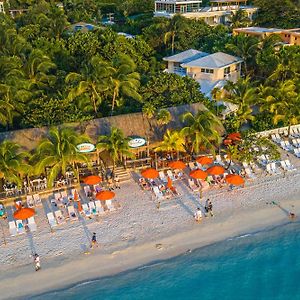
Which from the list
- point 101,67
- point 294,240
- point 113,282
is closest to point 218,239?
point 294,240

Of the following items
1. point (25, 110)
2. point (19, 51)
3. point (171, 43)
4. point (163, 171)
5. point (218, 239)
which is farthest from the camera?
point (171, 43)

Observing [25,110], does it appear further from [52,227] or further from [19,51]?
[19,51]

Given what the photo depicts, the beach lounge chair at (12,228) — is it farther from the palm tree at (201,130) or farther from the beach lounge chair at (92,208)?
the palm tree at (201,130)

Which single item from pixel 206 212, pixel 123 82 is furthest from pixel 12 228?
pixel 123 82

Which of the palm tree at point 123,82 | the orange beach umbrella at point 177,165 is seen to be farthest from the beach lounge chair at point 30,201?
the palm tree at point 123,82

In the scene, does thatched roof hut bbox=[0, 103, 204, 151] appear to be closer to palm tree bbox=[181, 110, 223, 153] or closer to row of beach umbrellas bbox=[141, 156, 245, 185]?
palm tree bbox=[181, 110, 223, 153]

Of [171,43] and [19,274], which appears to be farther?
[171,43]

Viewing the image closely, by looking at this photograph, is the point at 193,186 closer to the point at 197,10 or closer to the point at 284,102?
the point at 284,102

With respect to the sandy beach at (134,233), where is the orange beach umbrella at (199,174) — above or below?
above

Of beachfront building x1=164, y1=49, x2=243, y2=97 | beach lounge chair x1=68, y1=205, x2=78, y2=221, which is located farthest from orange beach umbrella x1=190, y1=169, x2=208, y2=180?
beachfront building x1=164, y1=49, x2=243, y2=97
